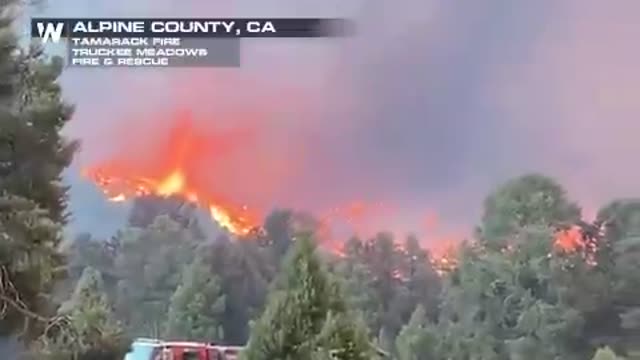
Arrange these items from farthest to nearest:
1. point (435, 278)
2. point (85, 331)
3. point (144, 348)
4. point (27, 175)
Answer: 1. point (435, 278)
2. point (144, 348)
3. point (85, 331)
4. point (27, 175)

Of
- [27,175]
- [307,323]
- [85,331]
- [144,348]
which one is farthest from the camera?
[144,348]

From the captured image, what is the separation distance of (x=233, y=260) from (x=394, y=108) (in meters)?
1.20

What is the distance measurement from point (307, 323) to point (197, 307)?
2767mm

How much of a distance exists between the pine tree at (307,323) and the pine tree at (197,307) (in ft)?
8.61

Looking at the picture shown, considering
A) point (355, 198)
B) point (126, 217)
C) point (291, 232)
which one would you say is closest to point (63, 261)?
point (126, 217)

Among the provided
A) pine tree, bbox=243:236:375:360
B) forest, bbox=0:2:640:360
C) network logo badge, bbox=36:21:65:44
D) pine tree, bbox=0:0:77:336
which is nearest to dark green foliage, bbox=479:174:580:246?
forest, bbox=0:2:640:360

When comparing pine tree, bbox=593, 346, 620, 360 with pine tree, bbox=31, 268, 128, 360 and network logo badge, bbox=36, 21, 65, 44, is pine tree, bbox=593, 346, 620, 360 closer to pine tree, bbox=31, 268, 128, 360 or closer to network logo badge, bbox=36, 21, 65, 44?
pine tree, bbox=31, 268, 128, 360

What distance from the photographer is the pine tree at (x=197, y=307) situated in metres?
5.69

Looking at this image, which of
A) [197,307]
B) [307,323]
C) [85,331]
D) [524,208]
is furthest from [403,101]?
[307,323]

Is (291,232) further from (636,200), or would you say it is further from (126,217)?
(636,200)

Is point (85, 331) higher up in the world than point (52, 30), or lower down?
lower down

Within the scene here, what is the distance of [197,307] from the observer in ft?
18.7

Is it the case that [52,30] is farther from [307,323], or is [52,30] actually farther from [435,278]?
[307,323]

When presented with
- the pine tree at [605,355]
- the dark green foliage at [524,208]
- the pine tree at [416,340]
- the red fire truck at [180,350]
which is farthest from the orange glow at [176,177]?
the pine tree at [605,355]
